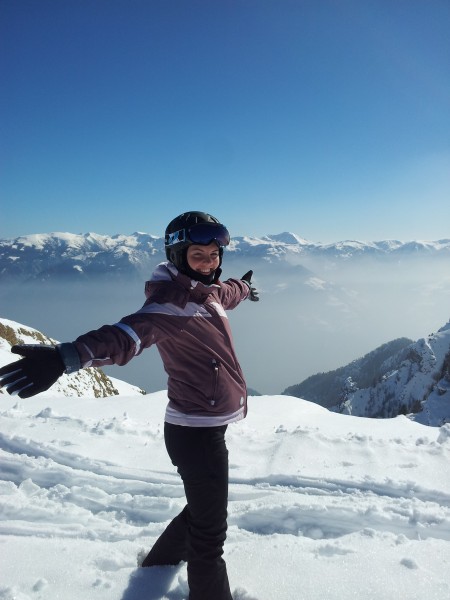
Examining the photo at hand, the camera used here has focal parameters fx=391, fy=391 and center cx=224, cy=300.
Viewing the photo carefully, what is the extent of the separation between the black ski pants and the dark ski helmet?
1.24 metres

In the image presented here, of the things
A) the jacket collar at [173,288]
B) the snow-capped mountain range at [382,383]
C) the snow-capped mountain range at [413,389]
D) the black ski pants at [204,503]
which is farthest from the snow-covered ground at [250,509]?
the snow-capped mountain range at [413,389]

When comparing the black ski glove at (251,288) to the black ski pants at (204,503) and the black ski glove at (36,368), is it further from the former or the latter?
the black ski glove at (36,368)

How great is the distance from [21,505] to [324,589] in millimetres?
2957

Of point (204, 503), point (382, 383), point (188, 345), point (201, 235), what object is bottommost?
point (382, 383)

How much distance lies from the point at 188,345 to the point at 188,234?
0.88 meters

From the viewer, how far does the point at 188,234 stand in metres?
3.03

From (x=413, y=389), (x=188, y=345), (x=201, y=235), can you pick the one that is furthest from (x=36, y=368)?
(x=413, y=389)

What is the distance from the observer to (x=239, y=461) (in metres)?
5.18

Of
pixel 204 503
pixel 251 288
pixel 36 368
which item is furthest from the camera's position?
pixel 251 288

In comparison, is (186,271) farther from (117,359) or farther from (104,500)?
(104,500)

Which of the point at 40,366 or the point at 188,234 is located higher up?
the point at 188,234

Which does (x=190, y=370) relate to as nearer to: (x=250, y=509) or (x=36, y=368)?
(x=36, y=368)

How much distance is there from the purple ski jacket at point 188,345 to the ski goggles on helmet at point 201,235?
0.26 m

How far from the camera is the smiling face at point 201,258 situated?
9.87 feet
